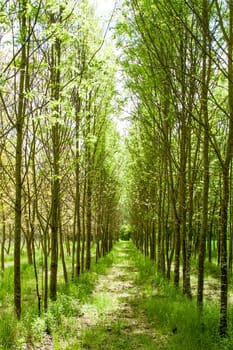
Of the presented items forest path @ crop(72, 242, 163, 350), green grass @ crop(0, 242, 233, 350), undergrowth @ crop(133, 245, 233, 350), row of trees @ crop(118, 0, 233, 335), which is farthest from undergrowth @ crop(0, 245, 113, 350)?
row of trees @ crop(118, 0, 233, 335)

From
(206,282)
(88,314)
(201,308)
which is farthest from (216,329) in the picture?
(206,282)

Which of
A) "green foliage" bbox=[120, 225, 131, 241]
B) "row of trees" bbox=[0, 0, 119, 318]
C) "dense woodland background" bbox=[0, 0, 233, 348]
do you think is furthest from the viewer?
"green foliage" bbox=[120, 225, 131, 241]

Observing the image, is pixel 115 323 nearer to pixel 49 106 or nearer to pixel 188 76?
pixel 49 106

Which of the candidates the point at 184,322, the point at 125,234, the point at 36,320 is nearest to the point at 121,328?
the point at 184,322

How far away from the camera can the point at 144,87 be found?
11109mm

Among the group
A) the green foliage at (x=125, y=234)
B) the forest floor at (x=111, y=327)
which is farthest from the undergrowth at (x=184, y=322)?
the green foliage at (x=125, y=234)

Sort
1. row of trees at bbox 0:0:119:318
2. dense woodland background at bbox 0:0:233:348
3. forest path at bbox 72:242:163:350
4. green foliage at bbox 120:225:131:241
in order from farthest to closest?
green foliage at bbox 120:225:131:241 → forest path at bbox 72:242:163:350 → dense woodland background at bbox 0:0:233:348 → row of trees at bbox 0:0:119:318

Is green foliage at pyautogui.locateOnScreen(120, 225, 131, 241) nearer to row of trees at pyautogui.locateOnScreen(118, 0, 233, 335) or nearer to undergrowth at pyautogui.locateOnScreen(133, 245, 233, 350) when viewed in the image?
row of trees at pyautogui.locateOnScreen(118, 0, 233, 335)

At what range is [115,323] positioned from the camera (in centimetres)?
875

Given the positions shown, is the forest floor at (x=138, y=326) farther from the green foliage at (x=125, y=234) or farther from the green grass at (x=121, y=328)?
the green foliage at (x=125, y=234)

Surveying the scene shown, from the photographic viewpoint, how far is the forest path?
725 cm

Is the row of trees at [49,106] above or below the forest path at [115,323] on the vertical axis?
above

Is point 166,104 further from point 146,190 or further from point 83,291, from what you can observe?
point 146,190

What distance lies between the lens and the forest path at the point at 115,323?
23.8ft
